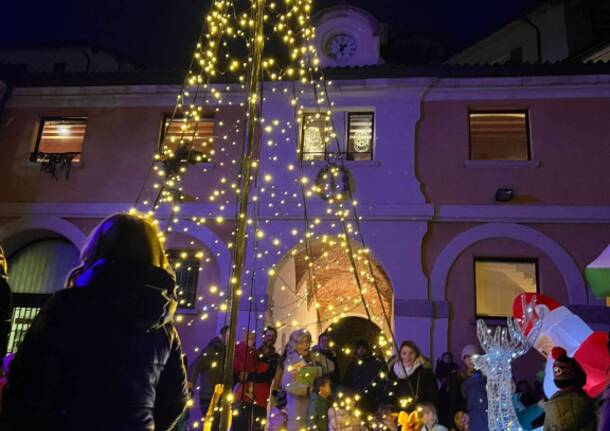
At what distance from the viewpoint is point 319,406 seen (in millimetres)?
6141

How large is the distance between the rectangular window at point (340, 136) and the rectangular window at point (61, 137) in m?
4.55

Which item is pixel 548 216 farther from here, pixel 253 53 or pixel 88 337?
pixel 88 337

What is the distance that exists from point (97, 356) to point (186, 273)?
8081 millimetres

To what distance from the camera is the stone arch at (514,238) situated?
8531 millimetres

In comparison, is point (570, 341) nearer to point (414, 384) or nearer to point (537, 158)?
point (414, 384)

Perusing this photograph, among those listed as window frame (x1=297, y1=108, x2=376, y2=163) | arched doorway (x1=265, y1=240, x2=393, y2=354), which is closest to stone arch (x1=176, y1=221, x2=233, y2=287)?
arched doorway (x1=265, y1=240, x2=393, y2=354)

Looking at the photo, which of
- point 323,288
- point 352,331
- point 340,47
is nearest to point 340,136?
point 340,47

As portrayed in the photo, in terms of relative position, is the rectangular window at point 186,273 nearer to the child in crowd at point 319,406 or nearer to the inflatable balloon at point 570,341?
the child in crowd at point 319,406

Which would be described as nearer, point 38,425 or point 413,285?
point 38,425

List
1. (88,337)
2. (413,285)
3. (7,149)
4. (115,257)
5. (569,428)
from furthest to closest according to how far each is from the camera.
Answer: (7,149) → (413,285) → (569,428) → (115,257) → (88,337)

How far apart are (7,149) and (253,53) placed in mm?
8876

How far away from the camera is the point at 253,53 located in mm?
3910

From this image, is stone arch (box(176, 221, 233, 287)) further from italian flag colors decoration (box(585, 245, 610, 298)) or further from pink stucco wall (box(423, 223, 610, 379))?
italian flag colors decoration (box(585, 245, 610, 298))

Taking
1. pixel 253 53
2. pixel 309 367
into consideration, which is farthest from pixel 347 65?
pixel 253 53
